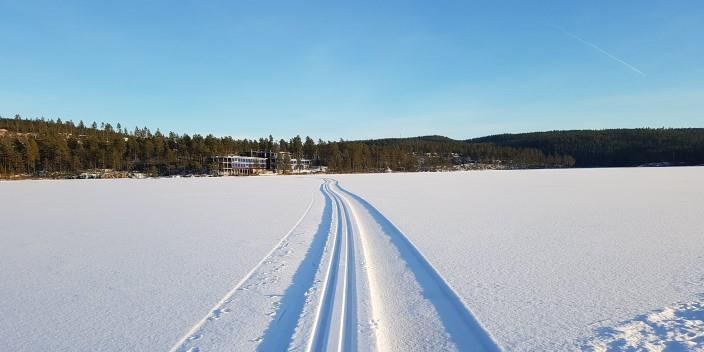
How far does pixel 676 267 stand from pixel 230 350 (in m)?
6.66

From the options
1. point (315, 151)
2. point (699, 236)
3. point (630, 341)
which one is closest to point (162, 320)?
point (630, 341)

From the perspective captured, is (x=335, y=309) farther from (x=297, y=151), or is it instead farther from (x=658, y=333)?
(x=297, y=151)

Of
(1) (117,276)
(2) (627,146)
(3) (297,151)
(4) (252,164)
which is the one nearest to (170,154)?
(4) (252,164)

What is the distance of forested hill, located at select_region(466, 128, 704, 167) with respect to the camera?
422ft

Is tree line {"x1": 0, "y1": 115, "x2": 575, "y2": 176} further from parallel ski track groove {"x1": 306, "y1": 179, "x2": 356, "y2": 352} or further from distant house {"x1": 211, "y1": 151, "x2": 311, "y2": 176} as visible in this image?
parallel ski track groove {"x1": 306, "y1": 179, "x2": 356, "y2": 352}

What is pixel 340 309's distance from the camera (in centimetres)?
Answer: 451

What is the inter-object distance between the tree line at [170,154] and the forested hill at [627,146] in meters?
8.66

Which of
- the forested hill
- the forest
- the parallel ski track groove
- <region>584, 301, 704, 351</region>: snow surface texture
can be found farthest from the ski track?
the forested hill

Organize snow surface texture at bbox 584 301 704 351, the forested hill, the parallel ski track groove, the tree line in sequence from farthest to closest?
the forested hill, the tree line, the parallel ski track groove, snow surface texture at bbox 584 301 704 351

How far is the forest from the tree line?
20 centimetres

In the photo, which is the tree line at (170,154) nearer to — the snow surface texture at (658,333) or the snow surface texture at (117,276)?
the snow surface texture at (117,276)

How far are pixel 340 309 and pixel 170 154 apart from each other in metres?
101

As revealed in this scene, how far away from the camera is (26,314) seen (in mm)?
4613

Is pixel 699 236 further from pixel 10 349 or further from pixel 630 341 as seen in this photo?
pixel 10 349
